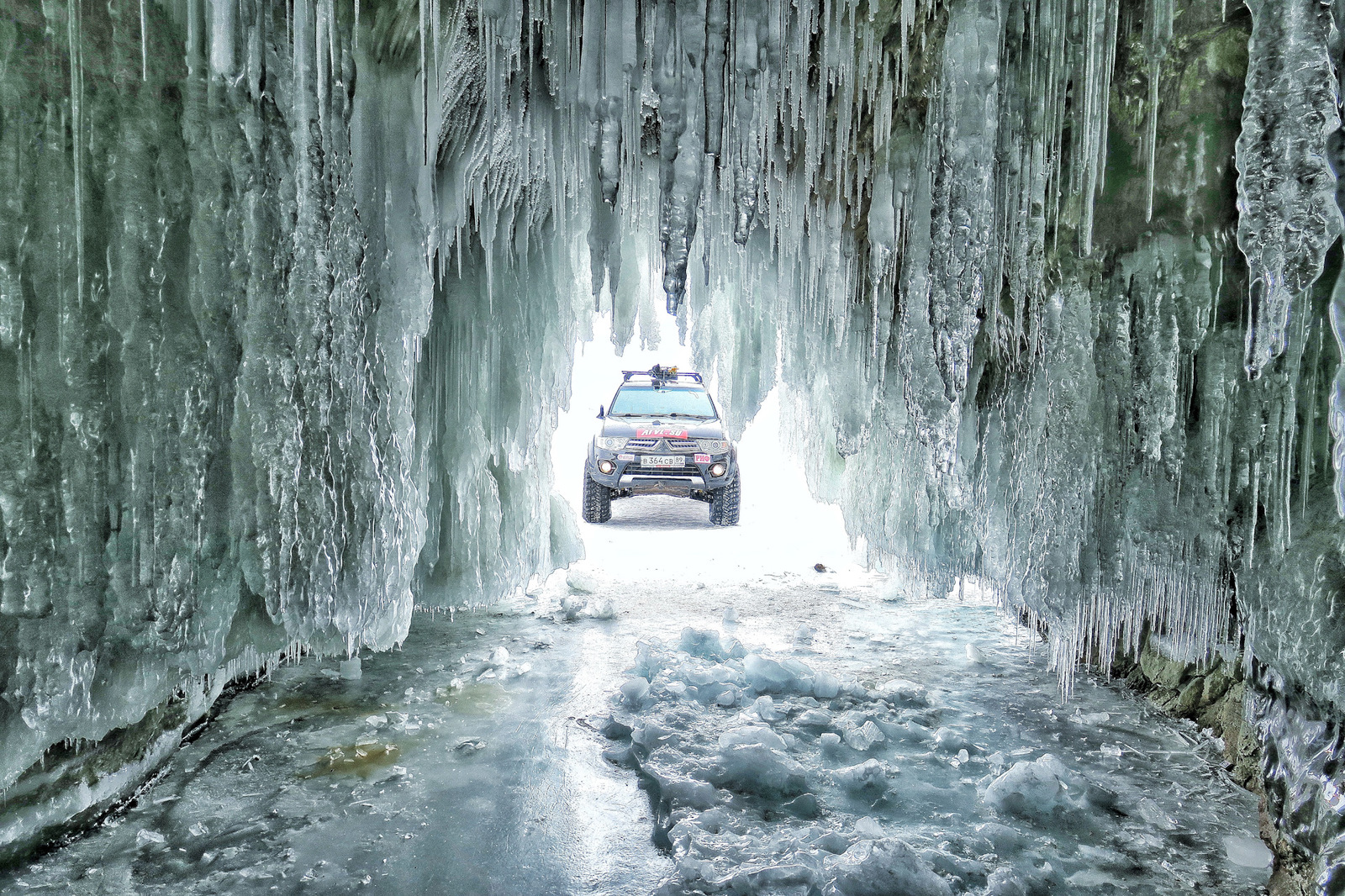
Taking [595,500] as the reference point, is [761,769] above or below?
below

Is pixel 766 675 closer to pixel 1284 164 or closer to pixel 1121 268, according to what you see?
pixel 1121 268

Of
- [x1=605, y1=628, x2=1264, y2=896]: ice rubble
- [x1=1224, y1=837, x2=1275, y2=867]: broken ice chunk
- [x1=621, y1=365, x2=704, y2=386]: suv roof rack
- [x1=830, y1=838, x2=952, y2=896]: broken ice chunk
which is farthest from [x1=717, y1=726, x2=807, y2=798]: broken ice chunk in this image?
[x1=621, y1=365, x2=704, y2=386]: suv roof rack

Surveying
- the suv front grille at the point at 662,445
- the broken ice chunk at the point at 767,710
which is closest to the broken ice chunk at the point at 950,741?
the broken ice chunk at the point at 767,710

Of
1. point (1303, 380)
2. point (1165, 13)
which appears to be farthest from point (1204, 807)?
point (1165, 13)

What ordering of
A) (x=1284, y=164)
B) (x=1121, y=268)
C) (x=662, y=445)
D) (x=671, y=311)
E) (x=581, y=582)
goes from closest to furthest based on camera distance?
(x=1284, y=164), (x=1121, y=268), (x=671, y=311), (x=581, y=582), (x=662, y=445)

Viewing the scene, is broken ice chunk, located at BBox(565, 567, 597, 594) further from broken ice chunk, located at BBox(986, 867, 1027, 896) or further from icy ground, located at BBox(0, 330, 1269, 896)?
broken ice chunk, located at BBox(986, 867, 1027, 896)

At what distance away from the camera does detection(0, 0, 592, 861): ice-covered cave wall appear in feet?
6.69

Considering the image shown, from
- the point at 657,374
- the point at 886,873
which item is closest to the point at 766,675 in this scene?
the point at 886,873

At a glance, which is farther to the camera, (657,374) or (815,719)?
(657,374)

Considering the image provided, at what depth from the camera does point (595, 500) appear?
336 inches

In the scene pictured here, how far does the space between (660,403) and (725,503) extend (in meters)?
1.43

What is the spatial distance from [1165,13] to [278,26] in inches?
110

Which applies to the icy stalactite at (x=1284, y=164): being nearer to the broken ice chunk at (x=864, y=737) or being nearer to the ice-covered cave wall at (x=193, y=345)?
the broken ice chunk at (x=864, y=737)

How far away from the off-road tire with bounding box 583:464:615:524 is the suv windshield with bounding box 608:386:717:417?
0.84m
